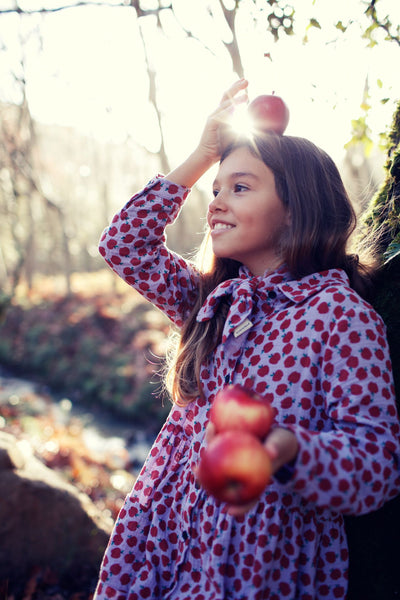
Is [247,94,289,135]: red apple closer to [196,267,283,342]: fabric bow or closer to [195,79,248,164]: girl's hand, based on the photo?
[195,79,248,164]: girl's hand

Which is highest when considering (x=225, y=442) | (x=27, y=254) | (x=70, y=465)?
(x=225, y=442)

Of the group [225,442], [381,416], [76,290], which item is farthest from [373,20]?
[76,290]

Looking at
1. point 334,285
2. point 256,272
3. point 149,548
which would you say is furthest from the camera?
point 256,272

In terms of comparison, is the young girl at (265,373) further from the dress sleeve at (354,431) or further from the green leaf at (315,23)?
the green leaf at (315,23)

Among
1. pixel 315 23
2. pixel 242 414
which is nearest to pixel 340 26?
pixel 315 23

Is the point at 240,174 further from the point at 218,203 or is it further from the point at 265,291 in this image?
the point at 265,291

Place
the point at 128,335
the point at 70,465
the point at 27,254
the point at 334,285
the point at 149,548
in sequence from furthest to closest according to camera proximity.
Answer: the point at 27,254 < the point at 128,335 < the point at 70,465 < the point at 149,548 < the point at 334,285

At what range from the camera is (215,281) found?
80.6 inches

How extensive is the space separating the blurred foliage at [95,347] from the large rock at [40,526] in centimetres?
492

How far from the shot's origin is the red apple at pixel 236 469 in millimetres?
942

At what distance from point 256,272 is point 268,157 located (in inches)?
18.0

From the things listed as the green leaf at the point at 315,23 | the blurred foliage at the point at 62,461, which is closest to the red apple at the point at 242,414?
the green leaf at the point at 315,23

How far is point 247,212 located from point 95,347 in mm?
10800

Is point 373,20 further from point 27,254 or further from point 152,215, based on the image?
point 27,254
